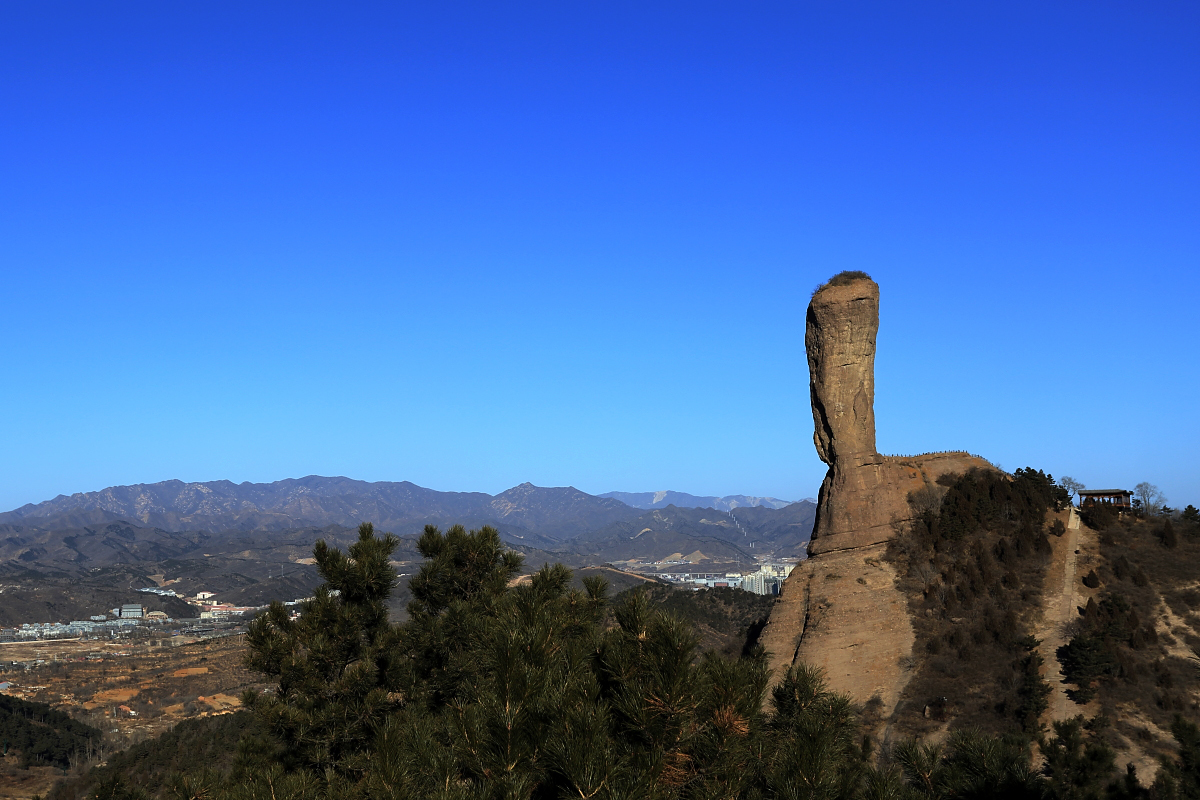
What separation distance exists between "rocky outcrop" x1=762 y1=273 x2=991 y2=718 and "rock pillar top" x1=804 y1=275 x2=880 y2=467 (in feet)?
0.16

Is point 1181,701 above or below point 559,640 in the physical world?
below

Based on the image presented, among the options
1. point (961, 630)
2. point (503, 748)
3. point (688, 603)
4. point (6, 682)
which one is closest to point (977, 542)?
point (961, 630)

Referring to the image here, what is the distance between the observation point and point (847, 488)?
46.7 m

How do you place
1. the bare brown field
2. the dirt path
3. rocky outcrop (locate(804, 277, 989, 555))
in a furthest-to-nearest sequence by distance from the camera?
the bare brown field
rocky outcrop (locate(804, 277, 989, 555))
the dirt path

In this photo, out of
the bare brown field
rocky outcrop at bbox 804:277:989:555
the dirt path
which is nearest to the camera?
the dirt path

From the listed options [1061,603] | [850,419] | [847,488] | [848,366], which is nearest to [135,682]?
[847,488]

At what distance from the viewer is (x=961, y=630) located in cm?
4134

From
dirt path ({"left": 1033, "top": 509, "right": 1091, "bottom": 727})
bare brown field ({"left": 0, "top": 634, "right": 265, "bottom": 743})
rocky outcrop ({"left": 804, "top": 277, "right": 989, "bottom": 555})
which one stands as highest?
rocky outcrop ({"left": 804, "top": 277, "right": 989, "bottom": 555})

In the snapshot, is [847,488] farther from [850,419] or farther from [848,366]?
[848,366]

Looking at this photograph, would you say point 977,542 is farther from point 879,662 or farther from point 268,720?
point 268,720

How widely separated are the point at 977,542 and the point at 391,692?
33953 mm

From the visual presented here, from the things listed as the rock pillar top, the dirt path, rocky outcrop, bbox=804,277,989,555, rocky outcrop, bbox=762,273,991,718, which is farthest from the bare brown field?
the dirt path

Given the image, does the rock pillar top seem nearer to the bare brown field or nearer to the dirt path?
the dirt path

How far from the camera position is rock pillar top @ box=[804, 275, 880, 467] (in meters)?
46.3
